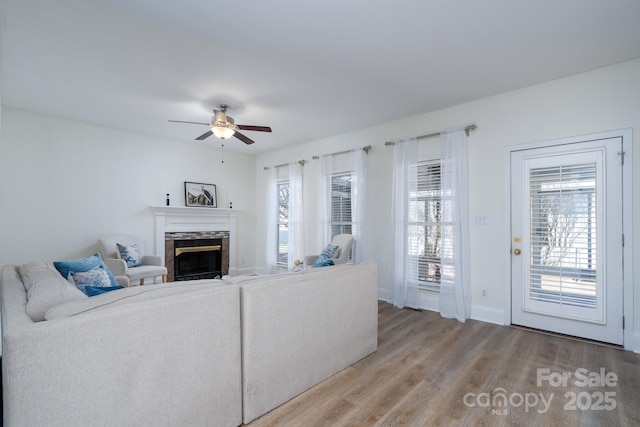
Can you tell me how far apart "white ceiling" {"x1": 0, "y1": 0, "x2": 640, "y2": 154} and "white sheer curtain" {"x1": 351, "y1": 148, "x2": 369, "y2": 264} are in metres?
1.01

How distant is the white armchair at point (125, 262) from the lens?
4246mm

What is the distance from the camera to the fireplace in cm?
558

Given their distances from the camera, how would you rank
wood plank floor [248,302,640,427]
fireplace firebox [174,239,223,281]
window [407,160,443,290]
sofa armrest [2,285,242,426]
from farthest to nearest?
fireplace firebox [174,239,223,281] → window [407,160,443,290] → wood plank floor [248,302,640,427] → sofa armrest [2,285,242,426]

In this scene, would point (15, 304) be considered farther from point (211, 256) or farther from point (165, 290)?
point (211, 256)

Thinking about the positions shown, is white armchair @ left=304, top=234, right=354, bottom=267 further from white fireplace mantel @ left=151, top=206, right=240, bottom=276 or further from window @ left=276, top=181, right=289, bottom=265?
white fireplace mantel @ left=151, top=206, right=240, bottom=276

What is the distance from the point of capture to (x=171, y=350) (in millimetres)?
1448

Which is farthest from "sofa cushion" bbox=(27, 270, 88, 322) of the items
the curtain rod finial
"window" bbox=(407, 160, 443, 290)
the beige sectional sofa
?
the curtain rod finial

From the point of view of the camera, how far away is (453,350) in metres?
2.83

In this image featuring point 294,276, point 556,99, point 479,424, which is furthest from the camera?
point 556,99

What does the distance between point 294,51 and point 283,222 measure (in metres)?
4.09

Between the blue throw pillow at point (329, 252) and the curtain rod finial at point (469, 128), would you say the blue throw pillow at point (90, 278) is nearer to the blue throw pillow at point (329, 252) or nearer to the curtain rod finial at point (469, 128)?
the blue throw pillow at point (329, 252)

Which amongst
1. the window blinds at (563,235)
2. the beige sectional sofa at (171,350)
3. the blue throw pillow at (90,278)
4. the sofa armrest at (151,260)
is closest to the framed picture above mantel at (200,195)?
the sofa armrest at (151,260)

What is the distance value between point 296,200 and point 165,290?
4417 millimetres

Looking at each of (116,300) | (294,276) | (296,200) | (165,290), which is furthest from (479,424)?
(296,200)
